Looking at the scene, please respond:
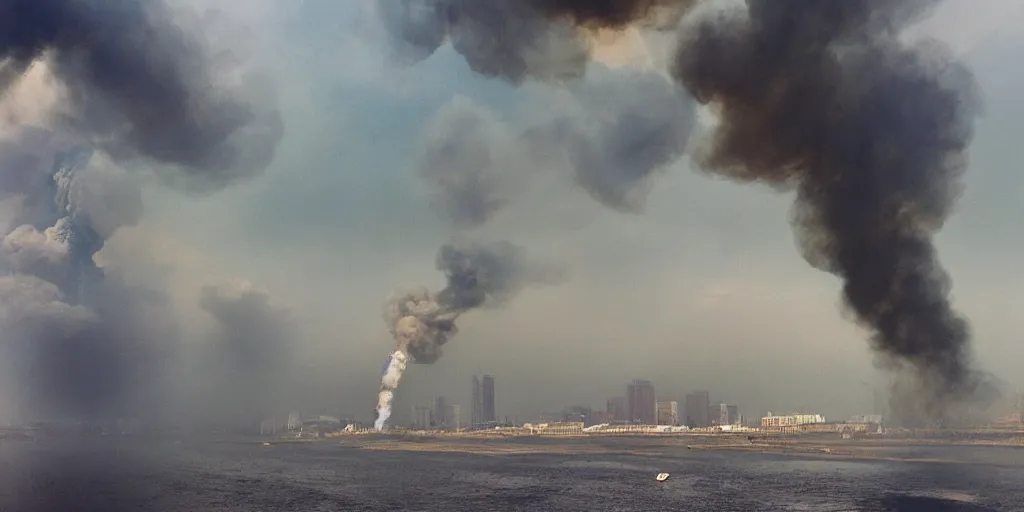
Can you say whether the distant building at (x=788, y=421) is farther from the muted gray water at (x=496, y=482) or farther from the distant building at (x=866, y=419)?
the muted gray water at (x=496, y=482)

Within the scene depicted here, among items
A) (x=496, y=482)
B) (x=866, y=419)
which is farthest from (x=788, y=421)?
(x=496, y=482)

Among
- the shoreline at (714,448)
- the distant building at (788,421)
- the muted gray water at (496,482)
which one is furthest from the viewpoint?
the distant building at (788,421)

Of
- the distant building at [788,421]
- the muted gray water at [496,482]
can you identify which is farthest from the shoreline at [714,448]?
the distant building at [788,421]

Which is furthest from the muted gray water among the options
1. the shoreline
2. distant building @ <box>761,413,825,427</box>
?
distant building @ <box>761,413,825,427</box>

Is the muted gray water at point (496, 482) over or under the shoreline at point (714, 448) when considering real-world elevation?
over

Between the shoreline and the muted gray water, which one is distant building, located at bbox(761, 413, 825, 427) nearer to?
the shoreline

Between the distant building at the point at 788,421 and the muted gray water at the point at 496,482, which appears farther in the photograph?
the distant building at the point at 788,421

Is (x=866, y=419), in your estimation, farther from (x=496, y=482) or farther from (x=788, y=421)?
(x=496, y=482)

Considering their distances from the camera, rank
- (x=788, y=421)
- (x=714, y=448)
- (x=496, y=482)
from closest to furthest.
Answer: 1. (x=496, y=482)
2. (x=714, y=448)
3. (x=788, y=421)

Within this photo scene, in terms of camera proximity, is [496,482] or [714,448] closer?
[496,482]
